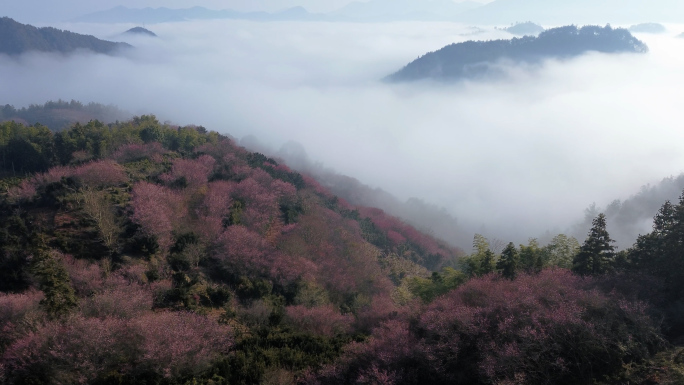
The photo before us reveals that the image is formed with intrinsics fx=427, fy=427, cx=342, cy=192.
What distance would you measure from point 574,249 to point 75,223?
3091 centimetres

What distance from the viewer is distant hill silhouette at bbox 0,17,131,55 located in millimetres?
161375

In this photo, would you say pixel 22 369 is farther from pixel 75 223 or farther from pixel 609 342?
pixel 609 342

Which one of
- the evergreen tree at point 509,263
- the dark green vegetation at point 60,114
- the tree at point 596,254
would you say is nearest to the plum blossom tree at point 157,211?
the evergreen tree at point 509,263

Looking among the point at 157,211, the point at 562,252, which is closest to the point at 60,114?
the point at 157,211

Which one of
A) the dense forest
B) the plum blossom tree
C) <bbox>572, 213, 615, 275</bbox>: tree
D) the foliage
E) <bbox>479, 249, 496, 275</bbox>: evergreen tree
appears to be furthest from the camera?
the plum blossom tree

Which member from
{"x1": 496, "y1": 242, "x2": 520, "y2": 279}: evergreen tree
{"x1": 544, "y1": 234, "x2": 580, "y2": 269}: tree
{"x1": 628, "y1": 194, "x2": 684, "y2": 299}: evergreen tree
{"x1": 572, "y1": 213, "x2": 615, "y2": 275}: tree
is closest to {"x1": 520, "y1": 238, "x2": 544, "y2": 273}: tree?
{"x1": 544, "y1": 234, "x2": 580, "y2": 269}: tree

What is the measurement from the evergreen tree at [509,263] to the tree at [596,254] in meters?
3.01

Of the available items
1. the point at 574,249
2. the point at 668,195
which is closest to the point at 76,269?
the point at 574,249

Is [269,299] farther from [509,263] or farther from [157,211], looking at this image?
[509,263]

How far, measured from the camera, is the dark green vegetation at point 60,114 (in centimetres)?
10581

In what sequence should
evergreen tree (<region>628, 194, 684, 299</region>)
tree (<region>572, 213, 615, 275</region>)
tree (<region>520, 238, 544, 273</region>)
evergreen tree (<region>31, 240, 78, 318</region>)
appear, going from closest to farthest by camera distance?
evergreen tree (<region>31, 240, 78, 318</region>), evergreen tree (<region>628, 194, 684, 299</region>), tree (<region>572, 213, 615, 275</region>), tree (<region>520, 238, 544, 273</region>)

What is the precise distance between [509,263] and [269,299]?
1373 centimetres

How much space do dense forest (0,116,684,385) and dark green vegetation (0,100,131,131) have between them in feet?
267

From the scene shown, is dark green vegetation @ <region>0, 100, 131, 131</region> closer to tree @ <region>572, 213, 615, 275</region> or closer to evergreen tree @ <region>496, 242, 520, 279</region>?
evergreen tree @ <region>496, 242, 520, 279</region>
